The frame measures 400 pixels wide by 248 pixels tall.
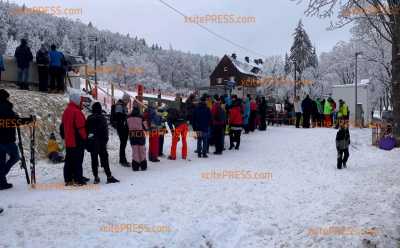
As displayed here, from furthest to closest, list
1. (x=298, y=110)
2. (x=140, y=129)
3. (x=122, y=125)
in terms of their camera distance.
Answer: (x=298, y=110) → (x=122, y=125) → (x=140, y=129)

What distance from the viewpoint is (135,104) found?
39.8ft

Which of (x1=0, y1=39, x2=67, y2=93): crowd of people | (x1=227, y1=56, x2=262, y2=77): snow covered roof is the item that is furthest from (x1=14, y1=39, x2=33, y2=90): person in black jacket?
(x1=227, y1=56, x2=262, y2=77): snow covered roof

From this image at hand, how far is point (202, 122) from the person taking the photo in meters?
14.2

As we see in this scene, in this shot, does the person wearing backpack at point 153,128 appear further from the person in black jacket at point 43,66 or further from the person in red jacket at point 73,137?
the person in black jacket at point 43,66

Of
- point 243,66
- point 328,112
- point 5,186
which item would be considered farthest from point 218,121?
point 243,66

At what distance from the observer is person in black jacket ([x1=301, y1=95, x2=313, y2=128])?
904 inches

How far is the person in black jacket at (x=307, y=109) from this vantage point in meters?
23.0

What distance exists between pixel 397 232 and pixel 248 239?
103 inches

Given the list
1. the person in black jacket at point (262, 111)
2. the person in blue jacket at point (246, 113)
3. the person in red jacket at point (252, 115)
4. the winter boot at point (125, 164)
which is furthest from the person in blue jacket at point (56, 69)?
the person in black jacket at point (262, 111)

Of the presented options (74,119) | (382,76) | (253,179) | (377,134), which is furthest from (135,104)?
(382,76)

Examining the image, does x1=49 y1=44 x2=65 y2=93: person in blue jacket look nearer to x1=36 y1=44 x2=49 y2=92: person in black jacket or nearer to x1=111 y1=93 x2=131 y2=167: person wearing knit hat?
x1=36 y1=44 x2=49 y2=92: person in black jacket

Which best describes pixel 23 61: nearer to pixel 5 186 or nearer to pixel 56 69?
pixel 56 69

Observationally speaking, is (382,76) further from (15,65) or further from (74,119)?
(74,119)

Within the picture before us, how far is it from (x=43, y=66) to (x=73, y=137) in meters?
7.60
